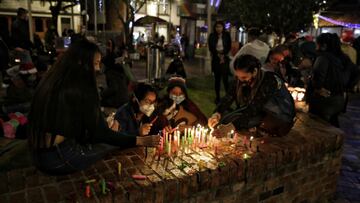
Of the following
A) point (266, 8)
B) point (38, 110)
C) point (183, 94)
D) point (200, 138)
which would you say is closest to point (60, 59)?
point (38, 110)

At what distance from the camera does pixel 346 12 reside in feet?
83.0

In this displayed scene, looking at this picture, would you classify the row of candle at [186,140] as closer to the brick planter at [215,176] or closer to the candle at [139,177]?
the brick planter at [215,176]

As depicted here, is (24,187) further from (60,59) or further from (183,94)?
(183,94)

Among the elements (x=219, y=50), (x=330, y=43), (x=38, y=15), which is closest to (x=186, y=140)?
(x=330, y=43)

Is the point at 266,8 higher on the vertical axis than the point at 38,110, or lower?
higher

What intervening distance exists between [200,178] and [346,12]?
27.1m

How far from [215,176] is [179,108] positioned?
2.38 meters

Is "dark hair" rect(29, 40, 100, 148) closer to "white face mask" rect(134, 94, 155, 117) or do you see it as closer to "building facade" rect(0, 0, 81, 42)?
"white face mask" rect(134, 94, 155, 117)

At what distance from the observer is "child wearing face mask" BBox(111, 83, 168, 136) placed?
4.19 meters

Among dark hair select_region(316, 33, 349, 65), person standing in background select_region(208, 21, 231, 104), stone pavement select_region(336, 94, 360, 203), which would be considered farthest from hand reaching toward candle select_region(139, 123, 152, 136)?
person standing in background select_region(208, 21, 231, 104)

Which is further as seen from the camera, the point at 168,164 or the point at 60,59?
the point at 168,164

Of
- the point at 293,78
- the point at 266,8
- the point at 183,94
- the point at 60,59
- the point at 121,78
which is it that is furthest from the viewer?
the point at 266,8

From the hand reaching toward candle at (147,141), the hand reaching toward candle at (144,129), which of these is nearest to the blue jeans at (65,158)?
the hand reaching toward candle at (147,141)

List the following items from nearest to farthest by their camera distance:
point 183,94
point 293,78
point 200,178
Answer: point 200,178 < point 183,94 < point 293,78
